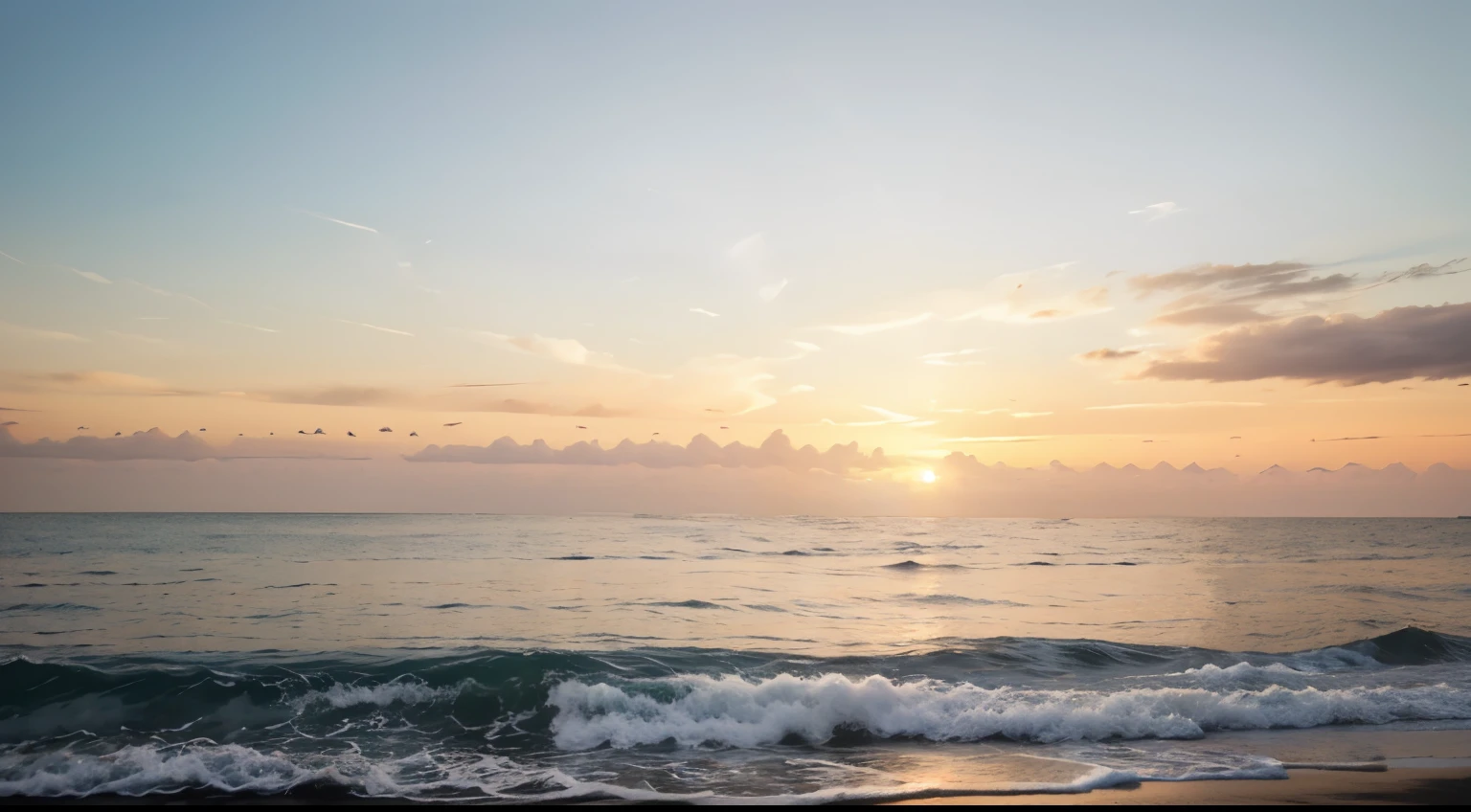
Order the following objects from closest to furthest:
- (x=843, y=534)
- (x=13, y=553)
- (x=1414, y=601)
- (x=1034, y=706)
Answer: (x=1034, y=706) < (x=1414, y=601) < (x=13, y=553) < (x=843, y=534)

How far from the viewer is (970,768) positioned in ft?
37.8

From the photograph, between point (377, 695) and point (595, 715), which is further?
point (377, 695)

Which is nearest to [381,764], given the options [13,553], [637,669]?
[637,669]

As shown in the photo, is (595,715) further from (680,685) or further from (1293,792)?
(1293,792)

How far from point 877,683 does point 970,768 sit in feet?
10.7

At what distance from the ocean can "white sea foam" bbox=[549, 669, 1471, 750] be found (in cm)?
5

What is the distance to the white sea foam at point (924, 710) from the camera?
533 inches

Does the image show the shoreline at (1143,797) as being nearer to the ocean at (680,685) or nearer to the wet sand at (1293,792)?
the wet sand at (1293,792)

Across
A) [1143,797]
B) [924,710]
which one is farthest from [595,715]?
[1143,797]

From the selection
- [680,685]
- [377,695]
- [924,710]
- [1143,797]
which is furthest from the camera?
[680,685]

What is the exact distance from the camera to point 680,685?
49.6ft

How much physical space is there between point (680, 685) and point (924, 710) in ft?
15.4

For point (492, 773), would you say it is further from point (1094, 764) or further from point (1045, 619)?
point (1045, 619)

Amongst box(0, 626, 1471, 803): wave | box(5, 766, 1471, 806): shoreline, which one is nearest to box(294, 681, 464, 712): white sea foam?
box(0, 626, 1471, 803): wave
